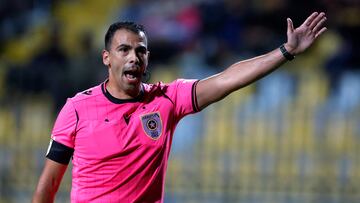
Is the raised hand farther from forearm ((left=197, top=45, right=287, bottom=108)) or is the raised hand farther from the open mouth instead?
the open mouth

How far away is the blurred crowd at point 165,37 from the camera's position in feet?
31.4

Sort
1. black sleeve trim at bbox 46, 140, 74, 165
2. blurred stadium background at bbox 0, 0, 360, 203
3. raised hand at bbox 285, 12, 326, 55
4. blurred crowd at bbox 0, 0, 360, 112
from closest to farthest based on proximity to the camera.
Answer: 1. raised hand at bbox 285, 12, 326, 55
2. black sleeve trim at bbox 46, 140, 74, 165
3. blurred stadium background at bbox 0, 0, 360, 203
4. blurred crowd at bbox 0, 0, 360, 112

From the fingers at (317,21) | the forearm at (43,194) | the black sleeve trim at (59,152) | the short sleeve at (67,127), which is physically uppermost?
the fingers at (317,21)

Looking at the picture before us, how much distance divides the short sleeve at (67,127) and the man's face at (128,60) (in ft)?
0.96

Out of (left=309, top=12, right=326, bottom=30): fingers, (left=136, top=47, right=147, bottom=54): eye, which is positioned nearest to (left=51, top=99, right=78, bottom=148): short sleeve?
(left=136, top=47, right=147, bottom=54): eye

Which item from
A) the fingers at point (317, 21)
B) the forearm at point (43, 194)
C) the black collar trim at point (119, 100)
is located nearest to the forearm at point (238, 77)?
the fingers at point (317, 21)

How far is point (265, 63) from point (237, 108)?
4648 mm

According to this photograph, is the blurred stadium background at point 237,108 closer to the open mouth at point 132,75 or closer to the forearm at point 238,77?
the forearm at point 238,77

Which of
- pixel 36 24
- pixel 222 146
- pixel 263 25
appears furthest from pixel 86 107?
pixel 36 24

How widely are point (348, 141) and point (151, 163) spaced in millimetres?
4578

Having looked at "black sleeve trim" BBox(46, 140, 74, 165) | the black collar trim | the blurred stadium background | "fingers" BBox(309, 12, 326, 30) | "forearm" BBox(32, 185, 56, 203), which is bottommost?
"forearm" BBox(32, 185, 56, 203)

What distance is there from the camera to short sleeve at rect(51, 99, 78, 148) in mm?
4797

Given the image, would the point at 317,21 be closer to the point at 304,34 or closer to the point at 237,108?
the point at 304,34

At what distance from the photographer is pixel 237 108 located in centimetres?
922
